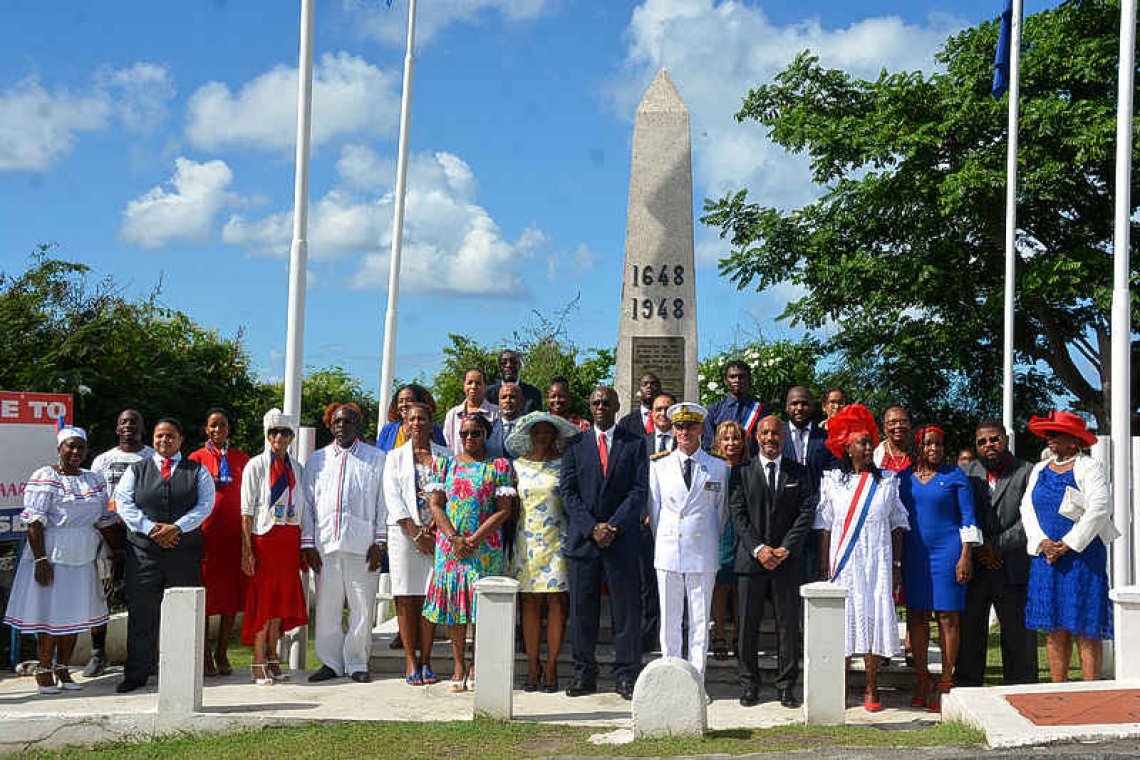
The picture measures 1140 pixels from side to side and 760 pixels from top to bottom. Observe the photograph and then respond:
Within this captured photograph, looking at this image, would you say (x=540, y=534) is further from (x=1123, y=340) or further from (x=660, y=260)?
(x=1123, y=340)

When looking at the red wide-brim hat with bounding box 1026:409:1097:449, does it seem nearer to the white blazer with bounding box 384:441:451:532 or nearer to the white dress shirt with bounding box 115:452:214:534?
the white blazer with bounding box 384:441:451:532

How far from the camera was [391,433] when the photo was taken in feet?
28.0

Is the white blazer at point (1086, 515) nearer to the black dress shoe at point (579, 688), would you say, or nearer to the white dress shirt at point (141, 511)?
the black dress shoe at point (579, 688)

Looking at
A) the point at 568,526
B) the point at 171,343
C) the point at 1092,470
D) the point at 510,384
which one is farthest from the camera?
the point at 171,343

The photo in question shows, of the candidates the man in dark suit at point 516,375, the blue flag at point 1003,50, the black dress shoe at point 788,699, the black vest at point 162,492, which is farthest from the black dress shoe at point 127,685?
the blue flag at point 1003,50

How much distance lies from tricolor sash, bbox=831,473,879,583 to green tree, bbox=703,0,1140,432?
38.1ft

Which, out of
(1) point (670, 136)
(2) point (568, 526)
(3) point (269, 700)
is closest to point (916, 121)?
(1) point (670, 136)

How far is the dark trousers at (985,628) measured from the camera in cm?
706

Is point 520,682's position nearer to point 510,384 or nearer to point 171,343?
point 510,384

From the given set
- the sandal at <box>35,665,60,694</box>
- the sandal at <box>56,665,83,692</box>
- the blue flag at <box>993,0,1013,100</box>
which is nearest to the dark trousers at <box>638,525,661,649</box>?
the sandal at <box>56,665,83,692</box>

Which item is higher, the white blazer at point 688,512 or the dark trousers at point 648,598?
the white blazer at point 688,512

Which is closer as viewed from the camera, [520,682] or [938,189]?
[520,682]

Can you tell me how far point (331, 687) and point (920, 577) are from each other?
12.9 ft

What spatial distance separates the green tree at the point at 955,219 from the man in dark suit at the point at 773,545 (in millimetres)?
11708
